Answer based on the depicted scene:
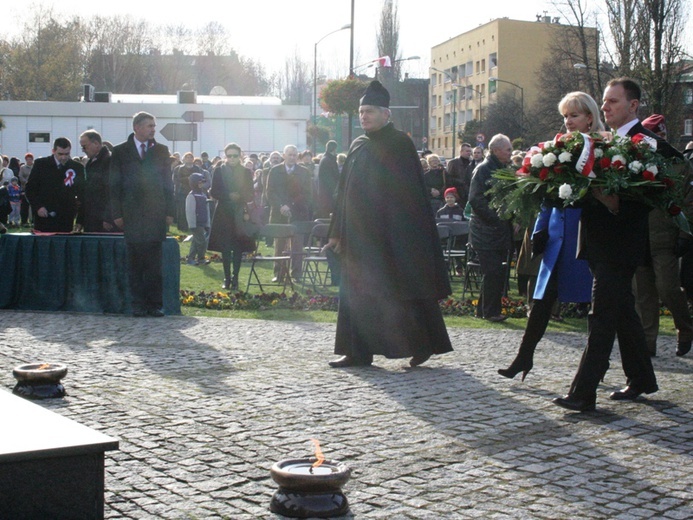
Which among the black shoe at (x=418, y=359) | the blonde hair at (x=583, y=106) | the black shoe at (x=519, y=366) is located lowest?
the black shoe at (x=418, y=359)

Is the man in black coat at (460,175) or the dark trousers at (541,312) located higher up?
the man in black coat at (460,175)

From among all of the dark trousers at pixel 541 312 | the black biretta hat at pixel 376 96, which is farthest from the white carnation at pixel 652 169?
the black biretta hat at pixel 376 96

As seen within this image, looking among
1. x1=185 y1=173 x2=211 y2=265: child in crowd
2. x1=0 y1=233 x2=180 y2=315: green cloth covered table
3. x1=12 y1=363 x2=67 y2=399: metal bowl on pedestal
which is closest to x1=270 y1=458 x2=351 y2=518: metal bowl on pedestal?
x1=12 y1=363 x2=67 y2=399: metal bowl on pedestal

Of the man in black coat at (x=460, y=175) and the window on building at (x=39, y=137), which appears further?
the window on building at (x=39, y=137)

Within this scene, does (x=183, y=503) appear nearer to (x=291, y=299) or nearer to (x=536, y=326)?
(x=536, y=326)

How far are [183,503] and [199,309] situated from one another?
8.65 m

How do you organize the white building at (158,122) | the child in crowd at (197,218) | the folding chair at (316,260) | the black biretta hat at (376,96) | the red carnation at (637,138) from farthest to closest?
the white building at (158,122), the child in crowd at (197,218), the folding chair at (316,260), the black biretta hat at (376,96), the red carnation at (637,138)

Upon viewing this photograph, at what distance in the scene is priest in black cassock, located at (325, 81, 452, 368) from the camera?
8609 mm

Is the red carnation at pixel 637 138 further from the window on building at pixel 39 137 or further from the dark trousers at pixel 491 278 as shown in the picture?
the window on building at pixel 39 137

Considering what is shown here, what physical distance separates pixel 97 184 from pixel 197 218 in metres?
6.18

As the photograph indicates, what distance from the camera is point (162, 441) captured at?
603 cm

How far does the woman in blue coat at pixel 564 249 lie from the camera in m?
7.34

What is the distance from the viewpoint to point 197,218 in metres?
19.7

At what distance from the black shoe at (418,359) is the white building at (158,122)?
35.5 metres
